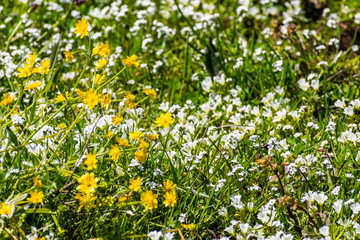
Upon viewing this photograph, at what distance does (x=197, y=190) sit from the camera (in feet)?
7.67

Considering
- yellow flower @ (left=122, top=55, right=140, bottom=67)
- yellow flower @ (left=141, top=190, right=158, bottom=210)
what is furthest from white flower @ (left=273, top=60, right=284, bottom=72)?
yellow flower @ (left=141, top=190, right=158, bottom=210)

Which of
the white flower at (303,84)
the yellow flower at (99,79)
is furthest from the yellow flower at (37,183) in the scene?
the white flower at (303,84)

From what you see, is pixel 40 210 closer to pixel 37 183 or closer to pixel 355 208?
pixel 37 183

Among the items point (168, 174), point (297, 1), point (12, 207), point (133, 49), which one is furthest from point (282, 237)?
point (297, 1)

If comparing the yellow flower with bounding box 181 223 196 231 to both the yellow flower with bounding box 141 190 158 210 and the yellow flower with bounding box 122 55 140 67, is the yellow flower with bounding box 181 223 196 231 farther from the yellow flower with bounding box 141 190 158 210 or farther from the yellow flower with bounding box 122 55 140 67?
the yellow flower with bounding box 122 55 140 67

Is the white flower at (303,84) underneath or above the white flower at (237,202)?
above

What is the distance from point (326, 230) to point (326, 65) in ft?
6.46

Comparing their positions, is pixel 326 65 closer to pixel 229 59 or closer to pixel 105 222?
pixel 229 59

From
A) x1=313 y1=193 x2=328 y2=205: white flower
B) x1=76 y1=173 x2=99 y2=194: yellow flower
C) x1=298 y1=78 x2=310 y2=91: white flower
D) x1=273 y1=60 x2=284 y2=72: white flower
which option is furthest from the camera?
x1=273 y1=60 x2=284 y2=72: white flower

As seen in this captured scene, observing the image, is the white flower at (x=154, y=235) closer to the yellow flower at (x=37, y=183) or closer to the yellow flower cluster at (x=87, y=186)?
the yellow flower cluster at (x=87, y=186)

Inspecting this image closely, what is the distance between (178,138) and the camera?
2918 millimetres

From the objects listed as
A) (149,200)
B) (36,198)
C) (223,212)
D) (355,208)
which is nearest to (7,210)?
(36,198)

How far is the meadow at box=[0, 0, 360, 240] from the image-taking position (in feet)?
6.84

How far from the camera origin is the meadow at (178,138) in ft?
6.84
